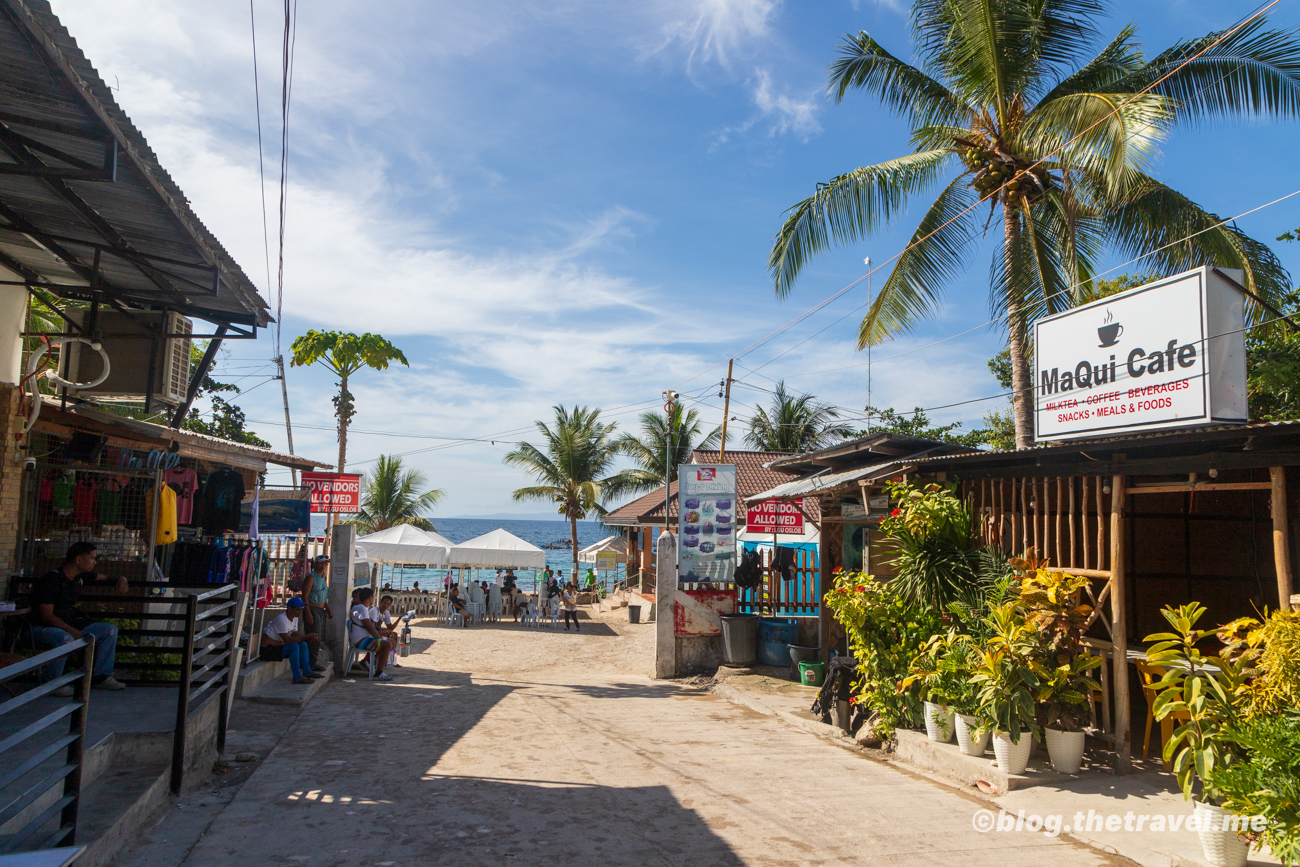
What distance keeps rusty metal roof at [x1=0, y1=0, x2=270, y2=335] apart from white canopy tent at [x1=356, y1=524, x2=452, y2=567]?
16.8 metres

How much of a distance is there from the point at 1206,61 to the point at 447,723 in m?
12.8

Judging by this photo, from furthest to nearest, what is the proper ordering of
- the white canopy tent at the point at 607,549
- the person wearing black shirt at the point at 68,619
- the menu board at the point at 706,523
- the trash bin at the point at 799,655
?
1. the white canopy tent at the point at 607,549
2. the menu board at the point at 706,523
3. the trash bin at the point at 799,655
4. the person wearing black shirt at the point at 68,619

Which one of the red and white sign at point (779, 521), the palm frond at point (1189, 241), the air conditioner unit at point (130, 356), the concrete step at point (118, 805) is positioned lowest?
the concrete step at point (118, 805)

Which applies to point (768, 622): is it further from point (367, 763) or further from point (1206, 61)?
point (1206, 61)

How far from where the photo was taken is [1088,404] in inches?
345

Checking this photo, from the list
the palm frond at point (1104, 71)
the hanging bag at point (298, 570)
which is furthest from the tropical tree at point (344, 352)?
the palm frond at point (1104, 71)

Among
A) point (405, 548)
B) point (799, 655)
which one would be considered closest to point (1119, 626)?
point (799, 655)

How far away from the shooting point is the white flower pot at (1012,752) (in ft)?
22.1

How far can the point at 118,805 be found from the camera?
16.4ft

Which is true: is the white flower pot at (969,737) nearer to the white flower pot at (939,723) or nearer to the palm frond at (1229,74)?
the white flower pot at (939,723)

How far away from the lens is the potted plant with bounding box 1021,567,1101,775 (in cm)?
682

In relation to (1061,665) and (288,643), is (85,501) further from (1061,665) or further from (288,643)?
(1061,665)

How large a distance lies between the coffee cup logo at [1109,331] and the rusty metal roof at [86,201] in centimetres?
879

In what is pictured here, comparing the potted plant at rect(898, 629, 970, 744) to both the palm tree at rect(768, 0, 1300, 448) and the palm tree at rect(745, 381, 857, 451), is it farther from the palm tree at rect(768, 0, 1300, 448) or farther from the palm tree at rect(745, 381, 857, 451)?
the palm tree at rect(745, 381, 857, 451)
